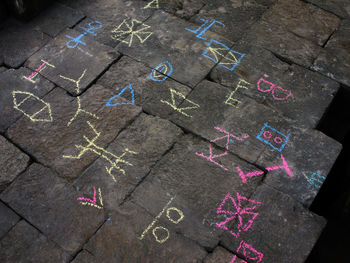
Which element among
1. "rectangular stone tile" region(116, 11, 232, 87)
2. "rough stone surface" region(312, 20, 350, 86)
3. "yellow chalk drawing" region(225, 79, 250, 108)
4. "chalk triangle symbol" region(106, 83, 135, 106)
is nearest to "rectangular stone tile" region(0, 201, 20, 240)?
"chalk triangle symbol" region(106, 83, 135, 106)

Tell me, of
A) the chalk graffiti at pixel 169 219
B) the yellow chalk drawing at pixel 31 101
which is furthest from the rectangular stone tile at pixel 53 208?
the yellow chalk drawing at pixel 31 101

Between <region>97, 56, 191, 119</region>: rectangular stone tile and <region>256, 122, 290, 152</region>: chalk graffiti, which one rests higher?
<region>97, 56, 191, 119</region>: rectangular stone tile

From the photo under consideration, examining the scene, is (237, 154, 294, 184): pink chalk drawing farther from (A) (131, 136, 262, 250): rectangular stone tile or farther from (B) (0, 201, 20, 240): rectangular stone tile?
(B) (0, 201, 20, 240): rectangular stone tile

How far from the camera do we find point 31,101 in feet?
14.0

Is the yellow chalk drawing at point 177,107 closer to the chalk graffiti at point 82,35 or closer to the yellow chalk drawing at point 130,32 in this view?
the yellow chalk drawing at point 130,32

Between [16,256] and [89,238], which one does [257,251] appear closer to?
[89,238]

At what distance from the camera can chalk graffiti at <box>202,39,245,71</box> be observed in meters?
4.53

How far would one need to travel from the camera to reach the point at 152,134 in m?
3.93

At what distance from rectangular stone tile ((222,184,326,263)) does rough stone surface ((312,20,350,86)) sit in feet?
6.24

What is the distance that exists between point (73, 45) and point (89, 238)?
2736 millimetres

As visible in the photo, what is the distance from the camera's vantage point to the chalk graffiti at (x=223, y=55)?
4.53m

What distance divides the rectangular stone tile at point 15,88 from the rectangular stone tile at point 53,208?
0.81 m

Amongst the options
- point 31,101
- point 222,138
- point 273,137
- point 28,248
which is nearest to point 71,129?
point 31,101

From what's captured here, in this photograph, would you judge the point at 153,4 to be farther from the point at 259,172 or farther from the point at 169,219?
the point at 169,219
